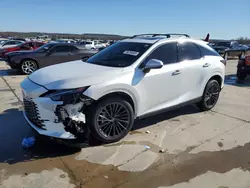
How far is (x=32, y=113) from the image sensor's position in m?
3.46

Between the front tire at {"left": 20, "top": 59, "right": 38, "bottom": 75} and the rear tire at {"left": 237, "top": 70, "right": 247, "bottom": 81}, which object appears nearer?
the rear tire at {"left": 237, "top": 70, "right": 247, "bottom": 81}

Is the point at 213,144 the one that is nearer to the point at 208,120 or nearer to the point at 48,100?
the point at 208,120

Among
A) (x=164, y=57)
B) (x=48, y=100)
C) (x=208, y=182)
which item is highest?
(x=164, y=57)

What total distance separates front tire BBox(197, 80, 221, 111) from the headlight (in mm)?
3060

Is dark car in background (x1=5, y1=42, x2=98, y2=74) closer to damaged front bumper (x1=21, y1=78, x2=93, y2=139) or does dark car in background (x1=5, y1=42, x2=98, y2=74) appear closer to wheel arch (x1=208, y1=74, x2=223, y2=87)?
wheel arch (x1=208, y1=74, x2=223, y2=87)

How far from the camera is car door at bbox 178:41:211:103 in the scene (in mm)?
4578

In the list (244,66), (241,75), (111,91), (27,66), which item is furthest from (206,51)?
(27,66)

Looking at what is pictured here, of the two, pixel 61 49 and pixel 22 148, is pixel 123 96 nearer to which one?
pixel 22 148

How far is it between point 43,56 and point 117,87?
8.20 m

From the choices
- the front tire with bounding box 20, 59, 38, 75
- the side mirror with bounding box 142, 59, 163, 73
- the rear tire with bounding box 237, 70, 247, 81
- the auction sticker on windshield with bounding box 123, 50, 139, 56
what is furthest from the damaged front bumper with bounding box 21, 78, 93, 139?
the rear tire with bounding box 237, 70, 247, 81

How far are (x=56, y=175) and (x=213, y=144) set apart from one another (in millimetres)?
2536

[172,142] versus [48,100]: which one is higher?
[48,100]


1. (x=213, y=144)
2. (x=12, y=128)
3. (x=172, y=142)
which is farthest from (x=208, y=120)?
(x=12, y=128)

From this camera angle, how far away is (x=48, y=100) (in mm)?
3223
